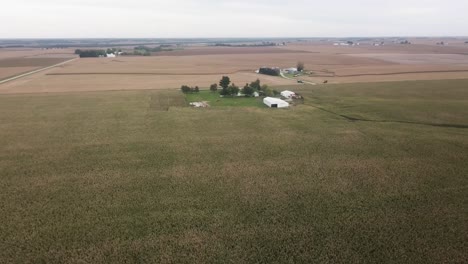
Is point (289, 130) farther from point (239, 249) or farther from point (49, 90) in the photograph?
point (49, 90)

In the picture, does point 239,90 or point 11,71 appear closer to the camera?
point 239,90

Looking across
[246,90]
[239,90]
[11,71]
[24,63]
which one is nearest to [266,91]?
[246,90]

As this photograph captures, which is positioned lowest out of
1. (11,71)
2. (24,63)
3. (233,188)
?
(233,188)

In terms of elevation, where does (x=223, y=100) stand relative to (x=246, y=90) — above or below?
below

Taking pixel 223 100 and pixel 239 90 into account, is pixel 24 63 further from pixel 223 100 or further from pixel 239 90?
pixel 223 100

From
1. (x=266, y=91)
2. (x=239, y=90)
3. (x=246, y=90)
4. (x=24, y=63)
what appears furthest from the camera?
(x=24, y=63)

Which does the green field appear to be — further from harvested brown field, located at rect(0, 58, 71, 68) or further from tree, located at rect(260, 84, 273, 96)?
harvested brown field, located at rect(0, 58, 71, 68)

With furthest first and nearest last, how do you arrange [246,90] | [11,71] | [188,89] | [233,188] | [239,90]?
[11,71], [188,89], [239,90], [246,90], [233,188]
